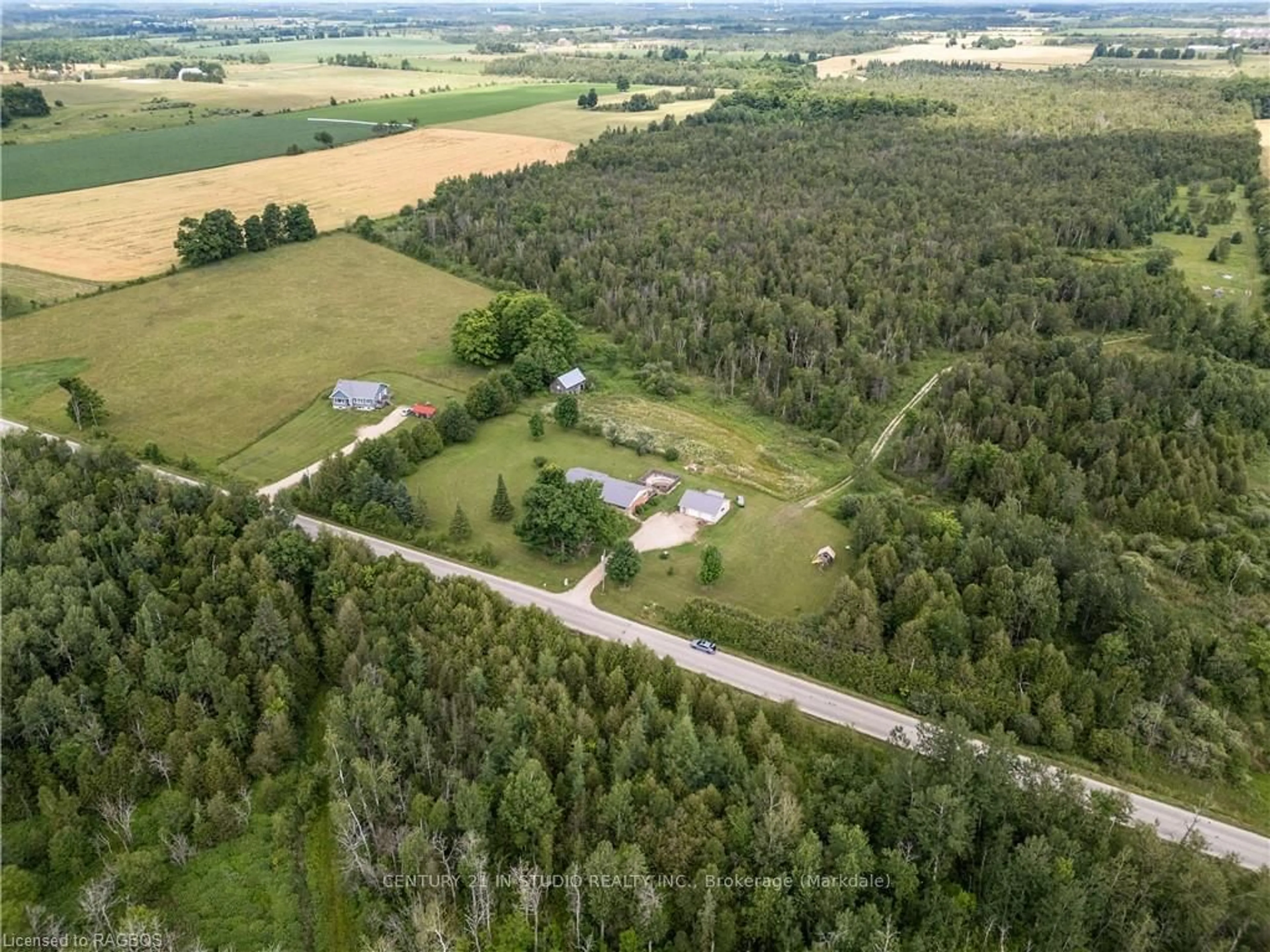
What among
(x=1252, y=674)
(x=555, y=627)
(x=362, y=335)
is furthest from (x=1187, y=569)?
(x=362, y=335)

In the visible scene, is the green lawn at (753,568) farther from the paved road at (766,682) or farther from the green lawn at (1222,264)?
the green lawn at (1222,264)

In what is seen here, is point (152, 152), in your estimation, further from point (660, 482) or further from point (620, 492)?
point (660, 482)

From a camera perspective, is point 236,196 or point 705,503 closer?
point 705,503

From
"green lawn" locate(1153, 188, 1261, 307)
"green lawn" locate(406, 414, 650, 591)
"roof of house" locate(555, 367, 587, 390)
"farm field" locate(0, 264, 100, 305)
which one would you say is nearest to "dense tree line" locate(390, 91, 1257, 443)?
"green lawn" locate(1153, 188, 1261, 307)

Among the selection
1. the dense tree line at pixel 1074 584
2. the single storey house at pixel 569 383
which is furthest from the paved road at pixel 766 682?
the single storey house at pixel 569 383

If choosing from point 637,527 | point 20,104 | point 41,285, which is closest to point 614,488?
point 637,527

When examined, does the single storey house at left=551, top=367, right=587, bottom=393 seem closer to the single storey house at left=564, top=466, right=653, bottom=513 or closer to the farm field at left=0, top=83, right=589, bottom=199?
the single storey house at left=564, top=466, right=653, bottom=513
